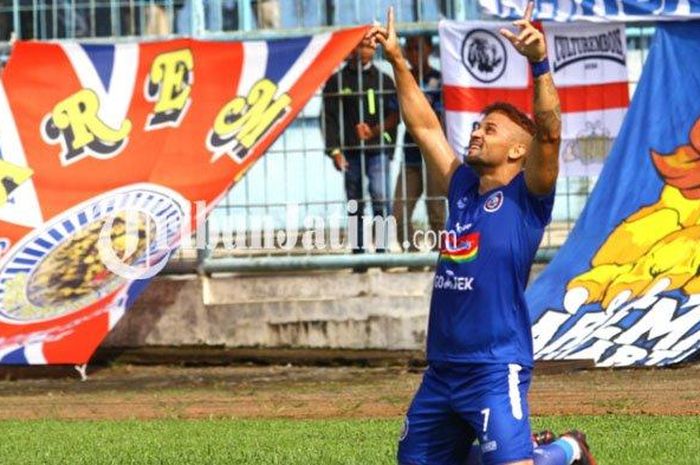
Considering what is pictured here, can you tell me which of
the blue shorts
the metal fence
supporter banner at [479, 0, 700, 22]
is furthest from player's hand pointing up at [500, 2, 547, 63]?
the metal fence

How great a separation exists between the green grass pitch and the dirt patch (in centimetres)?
47

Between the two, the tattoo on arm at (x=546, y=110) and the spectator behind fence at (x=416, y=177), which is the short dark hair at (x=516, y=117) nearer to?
the tattoo on arm at (x=546, y=110)

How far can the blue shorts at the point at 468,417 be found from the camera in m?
7.50

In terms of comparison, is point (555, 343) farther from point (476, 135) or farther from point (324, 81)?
point (476, 135)

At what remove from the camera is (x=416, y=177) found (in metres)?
15.2

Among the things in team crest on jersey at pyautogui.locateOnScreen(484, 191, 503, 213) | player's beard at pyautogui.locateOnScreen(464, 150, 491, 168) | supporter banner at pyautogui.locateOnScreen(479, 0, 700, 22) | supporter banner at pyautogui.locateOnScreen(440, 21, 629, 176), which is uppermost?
supporter banner at pyautogui.locateOnScreen(479, 0, 700, 22)

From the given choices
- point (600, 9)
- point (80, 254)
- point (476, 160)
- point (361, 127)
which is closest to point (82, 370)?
point (80, 254)

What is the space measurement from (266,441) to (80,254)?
414 cm

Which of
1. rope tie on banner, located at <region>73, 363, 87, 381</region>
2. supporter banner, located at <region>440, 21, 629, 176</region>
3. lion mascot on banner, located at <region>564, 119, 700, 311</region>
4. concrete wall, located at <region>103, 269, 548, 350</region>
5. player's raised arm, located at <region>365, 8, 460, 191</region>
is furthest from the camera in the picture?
concrete wall, located at <region>103, 269, 548, 350</region>

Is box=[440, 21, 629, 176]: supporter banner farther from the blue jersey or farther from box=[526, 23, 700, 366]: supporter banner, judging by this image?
the blue jersey

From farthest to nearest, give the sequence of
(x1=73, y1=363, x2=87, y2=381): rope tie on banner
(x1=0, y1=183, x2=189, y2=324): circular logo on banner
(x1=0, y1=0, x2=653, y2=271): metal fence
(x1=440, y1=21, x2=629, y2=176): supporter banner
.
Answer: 1. (x1=0, y1=0, x2=653, y2=271): metal fence
2. (x1=440, y1=21, x2=629, y2=176): supporter banner
3. (x1=73, y1=363, x2=87, y2=381): rope tie on banner
4. (x1=0, y1=183, x2=189, y2=324): circular logo on banner

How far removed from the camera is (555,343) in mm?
13781

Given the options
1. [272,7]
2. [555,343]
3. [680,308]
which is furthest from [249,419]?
[272,7]

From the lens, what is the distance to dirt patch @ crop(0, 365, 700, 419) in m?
12.0
